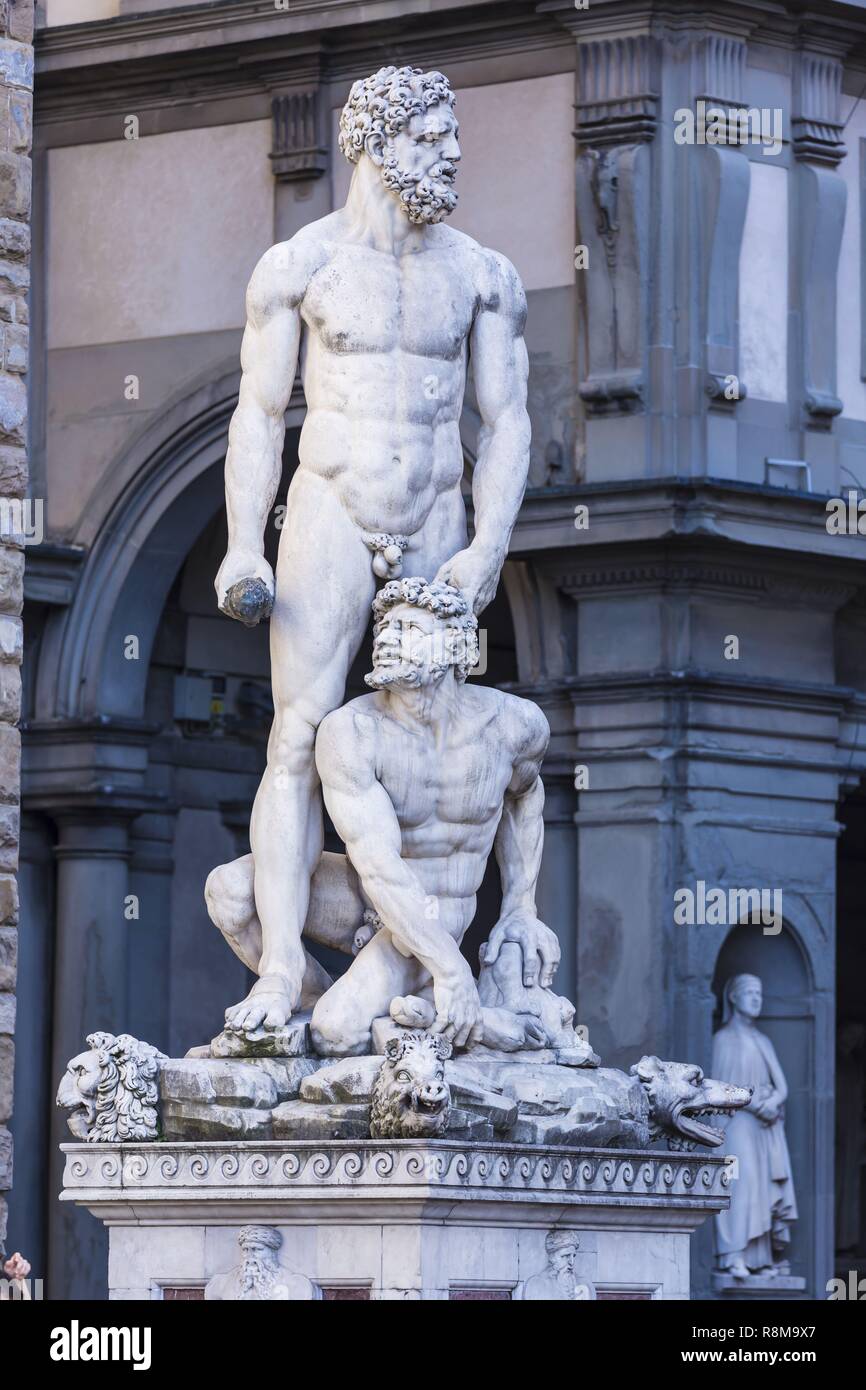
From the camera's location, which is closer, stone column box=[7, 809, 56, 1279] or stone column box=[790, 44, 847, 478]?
stone column box=[790, 44, 847, 478]

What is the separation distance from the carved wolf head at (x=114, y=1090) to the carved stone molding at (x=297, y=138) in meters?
10.6

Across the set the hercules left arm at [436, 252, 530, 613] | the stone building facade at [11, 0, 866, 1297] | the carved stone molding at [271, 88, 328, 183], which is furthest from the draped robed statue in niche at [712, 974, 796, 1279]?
the hercules left arm at [436, 252, 530, 613]

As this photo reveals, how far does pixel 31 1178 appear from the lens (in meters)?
21.8

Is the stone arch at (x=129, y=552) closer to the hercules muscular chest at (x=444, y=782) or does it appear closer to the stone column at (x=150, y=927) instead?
the stone column at (x=150, y=927)

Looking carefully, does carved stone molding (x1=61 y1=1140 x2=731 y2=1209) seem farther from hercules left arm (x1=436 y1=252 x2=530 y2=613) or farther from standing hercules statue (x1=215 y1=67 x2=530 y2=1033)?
hercules left arm (x1=436 y1=252 x2=530 y2=613)

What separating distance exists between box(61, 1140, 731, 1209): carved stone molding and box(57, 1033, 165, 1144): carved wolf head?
5 cm

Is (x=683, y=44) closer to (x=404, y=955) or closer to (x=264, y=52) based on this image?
(x=264, y=52)

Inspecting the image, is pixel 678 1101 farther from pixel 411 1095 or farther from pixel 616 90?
pixel 616 90

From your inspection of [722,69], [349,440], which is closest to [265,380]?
[349,440]

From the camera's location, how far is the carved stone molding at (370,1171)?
1087 centimetres

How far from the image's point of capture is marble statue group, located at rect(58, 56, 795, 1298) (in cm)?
1138

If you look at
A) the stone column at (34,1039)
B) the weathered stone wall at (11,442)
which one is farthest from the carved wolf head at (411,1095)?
the stone column at (34,1039)
